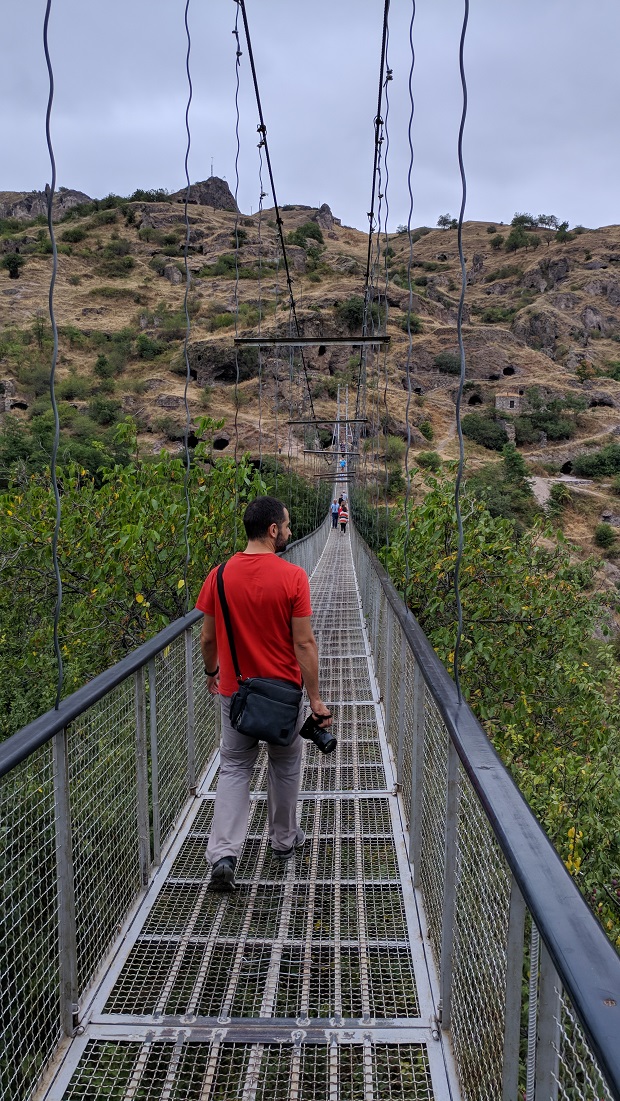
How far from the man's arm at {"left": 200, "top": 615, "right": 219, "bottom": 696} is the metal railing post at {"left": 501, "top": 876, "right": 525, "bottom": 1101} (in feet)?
4.11

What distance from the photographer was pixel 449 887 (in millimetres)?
1557

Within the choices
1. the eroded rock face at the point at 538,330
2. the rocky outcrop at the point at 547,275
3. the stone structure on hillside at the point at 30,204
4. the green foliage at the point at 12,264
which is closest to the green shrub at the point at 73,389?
the green foliage at the point at 12,264

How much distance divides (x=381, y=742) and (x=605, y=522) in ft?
92.9

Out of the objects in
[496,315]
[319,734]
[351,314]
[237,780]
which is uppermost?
[496,315]

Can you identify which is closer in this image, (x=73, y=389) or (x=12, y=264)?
(x=73, y=389)

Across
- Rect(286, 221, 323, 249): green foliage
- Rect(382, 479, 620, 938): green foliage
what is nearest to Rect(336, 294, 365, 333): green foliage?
Rect(286, 221, 323, 249): green foliage

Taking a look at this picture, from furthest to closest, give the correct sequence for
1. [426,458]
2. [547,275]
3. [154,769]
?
[547,275] < [426,458] < [154,769]

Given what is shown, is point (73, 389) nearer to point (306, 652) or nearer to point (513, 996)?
point (306, 652)

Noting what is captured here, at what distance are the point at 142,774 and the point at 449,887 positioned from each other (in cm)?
99

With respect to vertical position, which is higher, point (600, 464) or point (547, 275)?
point (547, 275)

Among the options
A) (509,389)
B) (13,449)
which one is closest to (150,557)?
(13,449)

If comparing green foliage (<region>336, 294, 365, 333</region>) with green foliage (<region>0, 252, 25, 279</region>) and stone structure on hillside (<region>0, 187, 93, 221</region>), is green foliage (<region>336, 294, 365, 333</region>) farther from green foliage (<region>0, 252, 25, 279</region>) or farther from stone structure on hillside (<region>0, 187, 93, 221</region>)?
stone structure on hillside (<region>0, 187, 93, 221</region>)

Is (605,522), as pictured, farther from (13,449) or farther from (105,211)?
(105,211)

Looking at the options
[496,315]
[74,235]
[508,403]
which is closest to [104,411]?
[508,403]
